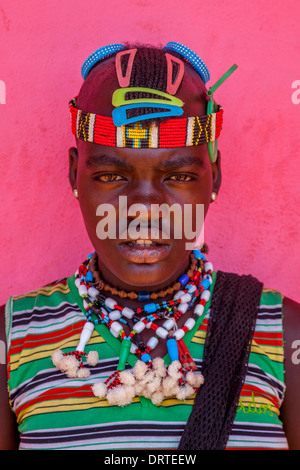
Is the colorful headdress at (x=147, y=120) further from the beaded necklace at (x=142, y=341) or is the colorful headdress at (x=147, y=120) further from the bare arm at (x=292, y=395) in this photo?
the bare arm at (x=292, y=395)

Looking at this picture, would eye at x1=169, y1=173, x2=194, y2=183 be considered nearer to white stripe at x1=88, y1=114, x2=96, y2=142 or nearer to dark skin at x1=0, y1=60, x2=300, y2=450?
dark skin at x1=0, y1=60, x2=300, y2=450

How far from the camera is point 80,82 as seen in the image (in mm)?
2566

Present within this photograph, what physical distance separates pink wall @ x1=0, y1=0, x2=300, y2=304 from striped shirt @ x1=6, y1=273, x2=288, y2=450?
0.54 m

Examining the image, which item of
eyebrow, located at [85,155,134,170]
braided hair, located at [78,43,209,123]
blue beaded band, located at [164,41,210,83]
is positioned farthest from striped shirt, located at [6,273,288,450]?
blue beaded band, located at [164,41,210,83]

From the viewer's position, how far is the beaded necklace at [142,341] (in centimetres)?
186

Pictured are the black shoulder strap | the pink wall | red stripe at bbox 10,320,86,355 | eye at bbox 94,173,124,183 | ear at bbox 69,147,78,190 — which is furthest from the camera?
the pink wall

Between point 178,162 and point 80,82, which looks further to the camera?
point 80,82

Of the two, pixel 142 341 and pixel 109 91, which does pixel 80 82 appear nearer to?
pixel 109 91

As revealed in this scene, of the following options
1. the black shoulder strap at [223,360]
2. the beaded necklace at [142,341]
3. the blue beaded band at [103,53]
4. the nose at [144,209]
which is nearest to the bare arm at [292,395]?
the black shoulder strap at [223,360]

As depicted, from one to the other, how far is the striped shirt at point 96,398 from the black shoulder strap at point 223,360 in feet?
0.11

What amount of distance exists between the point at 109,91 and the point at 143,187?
34cm

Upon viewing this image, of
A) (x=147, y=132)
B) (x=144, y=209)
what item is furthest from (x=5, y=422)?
(x=147, y=132)

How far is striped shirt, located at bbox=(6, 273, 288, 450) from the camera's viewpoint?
184 centimetres

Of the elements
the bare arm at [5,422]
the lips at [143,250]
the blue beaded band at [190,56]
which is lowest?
the bare arm at [5,422]
